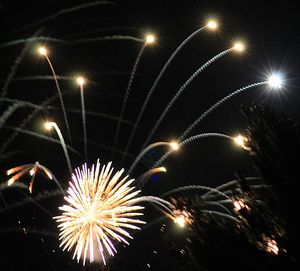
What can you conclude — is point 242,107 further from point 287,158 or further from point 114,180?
point 114,180

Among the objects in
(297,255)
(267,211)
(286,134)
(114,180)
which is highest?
(114,180)

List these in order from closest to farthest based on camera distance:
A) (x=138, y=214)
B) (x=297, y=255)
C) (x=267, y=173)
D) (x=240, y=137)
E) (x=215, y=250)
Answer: (x=297, y=255)
(x=215, y=250)
(x=267, y=173)
(x=240, y=137)
(x=138, y=214)

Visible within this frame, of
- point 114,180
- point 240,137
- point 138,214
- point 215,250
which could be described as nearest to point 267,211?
point 215,250

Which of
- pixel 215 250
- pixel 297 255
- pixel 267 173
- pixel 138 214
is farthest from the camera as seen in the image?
pixel 138 214

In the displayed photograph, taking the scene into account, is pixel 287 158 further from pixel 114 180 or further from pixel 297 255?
pixel 114 180

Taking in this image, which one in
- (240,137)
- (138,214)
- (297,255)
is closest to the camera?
(297,255)

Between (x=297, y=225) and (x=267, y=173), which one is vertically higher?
(x=267, y=173)

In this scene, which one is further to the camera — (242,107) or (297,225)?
(242,107)

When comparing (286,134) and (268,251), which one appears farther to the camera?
(286,134)

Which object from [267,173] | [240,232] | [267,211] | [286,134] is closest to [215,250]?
[240,232]
